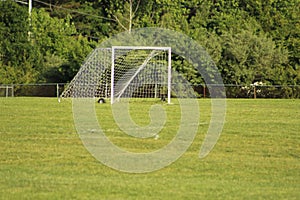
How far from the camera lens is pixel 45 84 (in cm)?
5438

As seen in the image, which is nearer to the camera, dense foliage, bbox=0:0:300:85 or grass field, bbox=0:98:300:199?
grass field, bbox=0:98:300:199

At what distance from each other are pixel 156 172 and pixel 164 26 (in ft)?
177

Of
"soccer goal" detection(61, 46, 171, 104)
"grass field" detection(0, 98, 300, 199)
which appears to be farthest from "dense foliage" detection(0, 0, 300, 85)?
"grass field" detection(0, 98, 300, 199)

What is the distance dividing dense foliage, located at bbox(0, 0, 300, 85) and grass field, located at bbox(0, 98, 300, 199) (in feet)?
121

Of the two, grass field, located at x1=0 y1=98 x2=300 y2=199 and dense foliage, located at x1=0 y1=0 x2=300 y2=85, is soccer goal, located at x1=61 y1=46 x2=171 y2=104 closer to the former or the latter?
dense foliage, located at x1=0 y1=0 x2=300 y2=85

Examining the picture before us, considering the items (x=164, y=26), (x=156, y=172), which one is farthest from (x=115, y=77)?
(x=156, y=172)

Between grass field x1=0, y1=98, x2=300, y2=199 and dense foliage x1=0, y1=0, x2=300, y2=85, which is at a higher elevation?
dense foliage x1=0, y1=0, x2=300, y2=85

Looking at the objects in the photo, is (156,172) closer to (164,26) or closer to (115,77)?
(115,77)

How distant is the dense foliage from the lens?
57562 millimetres

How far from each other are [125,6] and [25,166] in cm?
6263

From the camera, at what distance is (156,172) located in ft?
40.8

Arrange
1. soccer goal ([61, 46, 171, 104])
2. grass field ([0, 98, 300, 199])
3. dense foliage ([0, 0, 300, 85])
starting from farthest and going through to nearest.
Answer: dense foliage ([0, 0, 300, 85]), soccer goal ([61, 46, 171, 104]), grass field ([0, 98, 300, 199])

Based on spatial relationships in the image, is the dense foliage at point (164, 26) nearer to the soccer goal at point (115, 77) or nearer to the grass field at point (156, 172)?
the soccer goal at point (115, 77)

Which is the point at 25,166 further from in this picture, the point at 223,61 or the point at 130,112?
the point at 223,61
